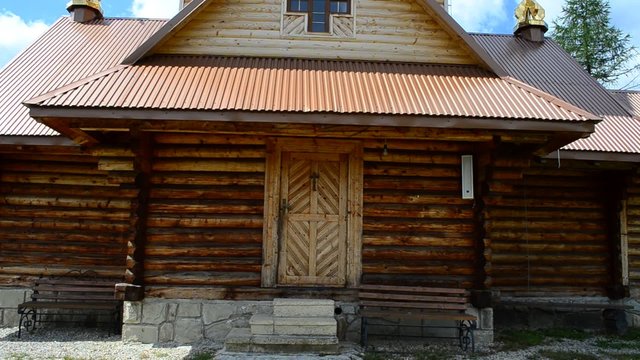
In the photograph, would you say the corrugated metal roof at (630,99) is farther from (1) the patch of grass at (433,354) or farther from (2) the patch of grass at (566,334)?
(1) the patch of grass at (433,354)

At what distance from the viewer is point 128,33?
11719 millimetres

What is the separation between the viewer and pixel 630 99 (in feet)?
38.3

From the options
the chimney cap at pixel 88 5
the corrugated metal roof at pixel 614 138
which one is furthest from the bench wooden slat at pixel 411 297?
the chimney cap at pixel 88 5

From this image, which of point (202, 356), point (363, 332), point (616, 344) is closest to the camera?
point (202, 356)

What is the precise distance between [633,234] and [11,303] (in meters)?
10.7

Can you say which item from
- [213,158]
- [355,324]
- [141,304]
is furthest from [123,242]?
[355,324]

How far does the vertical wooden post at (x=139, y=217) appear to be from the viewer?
22.4 feet

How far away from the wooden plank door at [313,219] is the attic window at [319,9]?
7.63 ft

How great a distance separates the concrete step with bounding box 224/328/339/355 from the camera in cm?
598

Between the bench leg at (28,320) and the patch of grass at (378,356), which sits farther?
the bench leg at (28,320)

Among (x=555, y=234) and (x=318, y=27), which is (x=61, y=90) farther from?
(x=555, y=234)

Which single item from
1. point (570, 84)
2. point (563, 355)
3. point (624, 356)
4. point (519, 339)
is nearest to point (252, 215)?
point (519, 339)

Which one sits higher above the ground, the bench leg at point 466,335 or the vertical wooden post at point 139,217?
the vertical wooden post at point 139,217

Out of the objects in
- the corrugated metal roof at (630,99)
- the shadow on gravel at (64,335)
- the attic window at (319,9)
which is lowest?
the shadow on gravel at (64,335)
